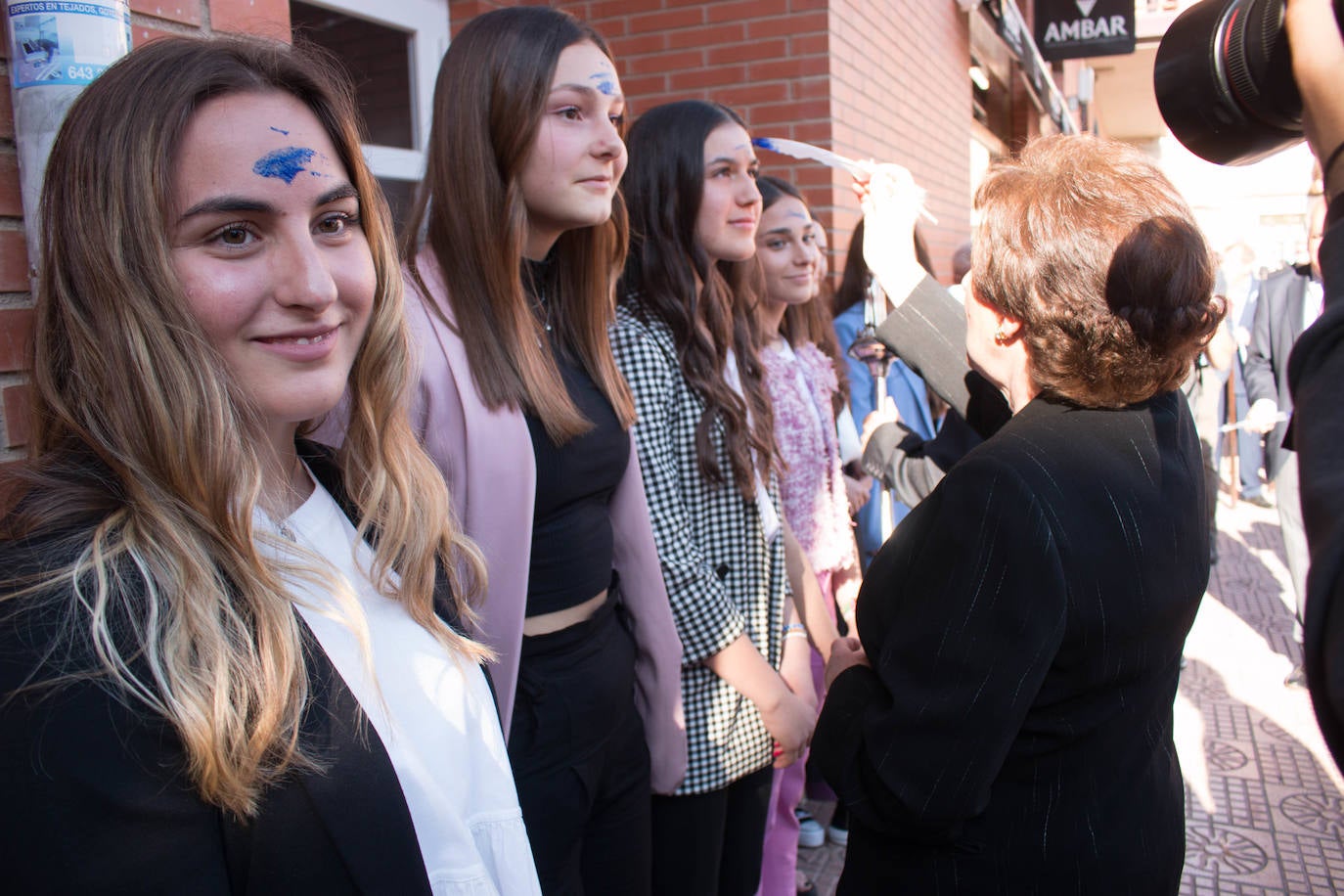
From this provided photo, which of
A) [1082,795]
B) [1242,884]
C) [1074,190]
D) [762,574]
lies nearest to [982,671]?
[1082,795]

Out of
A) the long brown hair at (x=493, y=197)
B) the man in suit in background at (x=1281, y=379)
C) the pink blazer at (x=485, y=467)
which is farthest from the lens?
the man in suit in background at (x=1281, y=379)

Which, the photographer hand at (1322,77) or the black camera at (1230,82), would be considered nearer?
the photographer hand at (1322,77)

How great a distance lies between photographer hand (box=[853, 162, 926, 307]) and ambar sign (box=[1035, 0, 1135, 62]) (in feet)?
23.1

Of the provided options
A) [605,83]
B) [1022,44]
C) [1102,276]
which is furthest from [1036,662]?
[1022,44]

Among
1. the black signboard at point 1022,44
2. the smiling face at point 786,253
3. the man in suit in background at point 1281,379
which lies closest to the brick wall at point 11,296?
the smiling face at point 786,253

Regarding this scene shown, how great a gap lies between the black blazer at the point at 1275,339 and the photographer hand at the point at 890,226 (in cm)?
319

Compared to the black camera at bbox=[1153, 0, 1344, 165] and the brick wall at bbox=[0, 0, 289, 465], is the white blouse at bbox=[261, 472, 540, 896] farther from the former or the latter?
the black camera at bbox=[1153, 0, 1344, 165]

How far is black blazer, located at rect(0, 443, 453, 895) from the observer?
0.80m

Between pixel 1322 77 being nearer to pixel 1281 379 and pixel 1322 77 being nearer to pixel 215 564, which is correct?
pixel 215 564

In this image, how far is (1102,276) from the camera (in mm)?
1441

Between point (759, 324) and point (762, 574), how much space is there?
96cm

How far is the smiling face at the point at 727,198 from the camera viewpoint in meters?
2.54

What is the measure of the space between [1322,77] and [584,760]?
150cm

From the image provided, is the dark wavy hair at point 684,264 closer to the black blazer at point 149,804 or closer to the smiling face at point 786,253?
the smiling face at point 786,253
